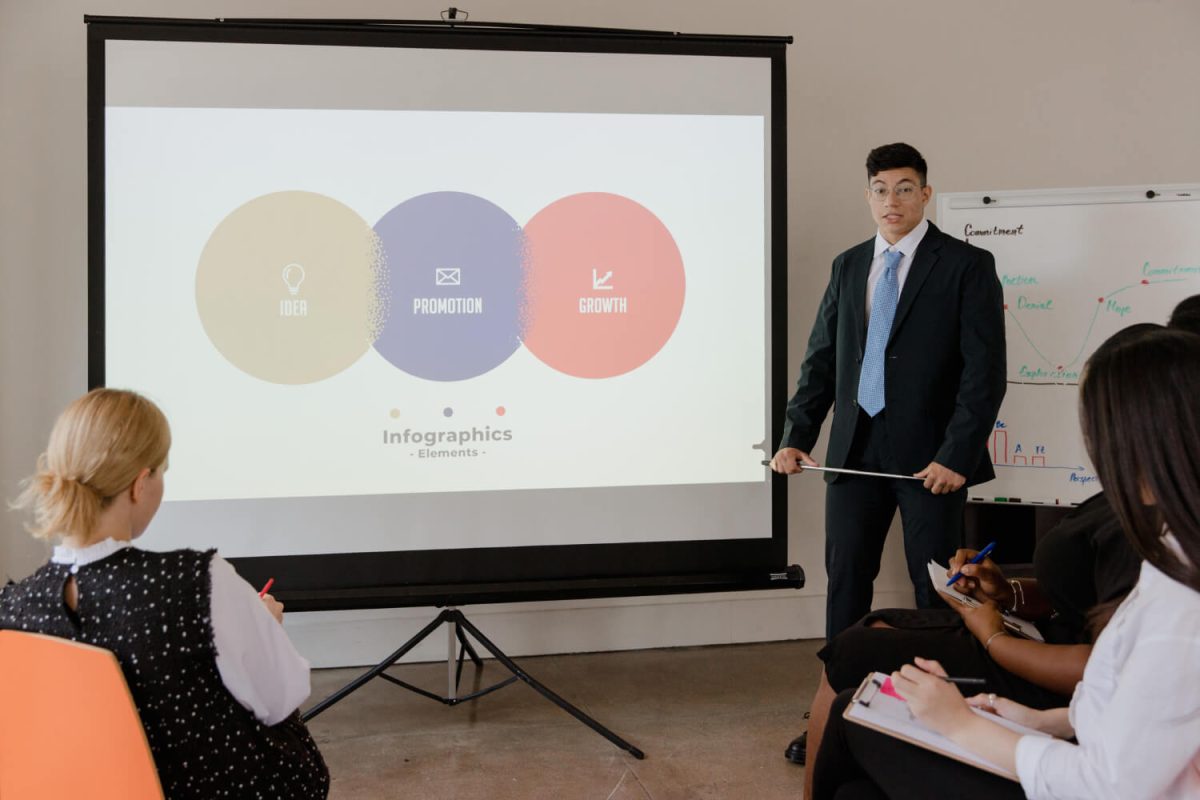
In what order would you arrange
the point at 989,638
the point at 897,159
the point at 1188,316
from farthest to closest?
the point at 897,159, the point at 989,638, the point at 1188,316

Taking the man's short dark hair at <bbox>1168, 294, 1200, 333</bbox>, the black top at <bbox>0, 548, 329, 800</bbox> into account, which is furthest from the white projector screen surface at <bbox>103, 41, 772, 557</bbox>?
the black top at <bbox>0, 548, 329, 800</bbox>

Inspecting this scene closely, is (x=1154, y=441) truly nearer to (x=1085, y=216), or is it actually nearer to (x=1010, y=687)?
(x=1010, y=687)

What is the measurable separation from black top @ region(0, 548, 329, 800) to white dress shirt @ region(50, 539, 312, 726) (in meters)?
0.01

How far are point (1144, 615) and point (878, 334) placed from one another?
5.30ft

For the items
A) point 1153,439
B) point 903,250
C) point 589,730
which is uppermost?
point 903,250

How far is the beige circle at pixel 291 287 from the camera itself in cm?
258

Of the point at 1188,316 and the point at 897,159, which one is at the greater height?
the point at 897,159

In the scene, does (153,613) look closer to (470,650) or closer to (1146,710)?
(1146,710)

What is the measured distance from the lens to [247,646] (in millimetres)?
1299

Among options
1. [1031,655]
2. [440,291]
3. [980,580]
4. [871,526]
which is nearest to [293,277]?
[440,291]

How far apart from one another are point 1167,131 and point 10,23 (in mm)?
4468

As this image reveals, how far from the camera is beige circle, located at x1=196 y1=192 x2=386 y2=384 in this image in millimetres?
2584

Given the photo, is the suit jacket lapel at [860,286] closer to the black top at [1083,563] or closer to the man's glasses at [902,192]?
the man's glasses at [902,192]

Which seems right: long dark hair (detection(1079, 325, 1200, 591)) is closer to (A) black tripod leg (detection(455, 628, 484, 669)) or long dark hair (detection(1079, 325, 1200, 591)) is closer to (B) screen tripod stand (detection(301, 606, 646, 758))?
(B) screen tripod stand (detection(301, 606, 646, 758))
